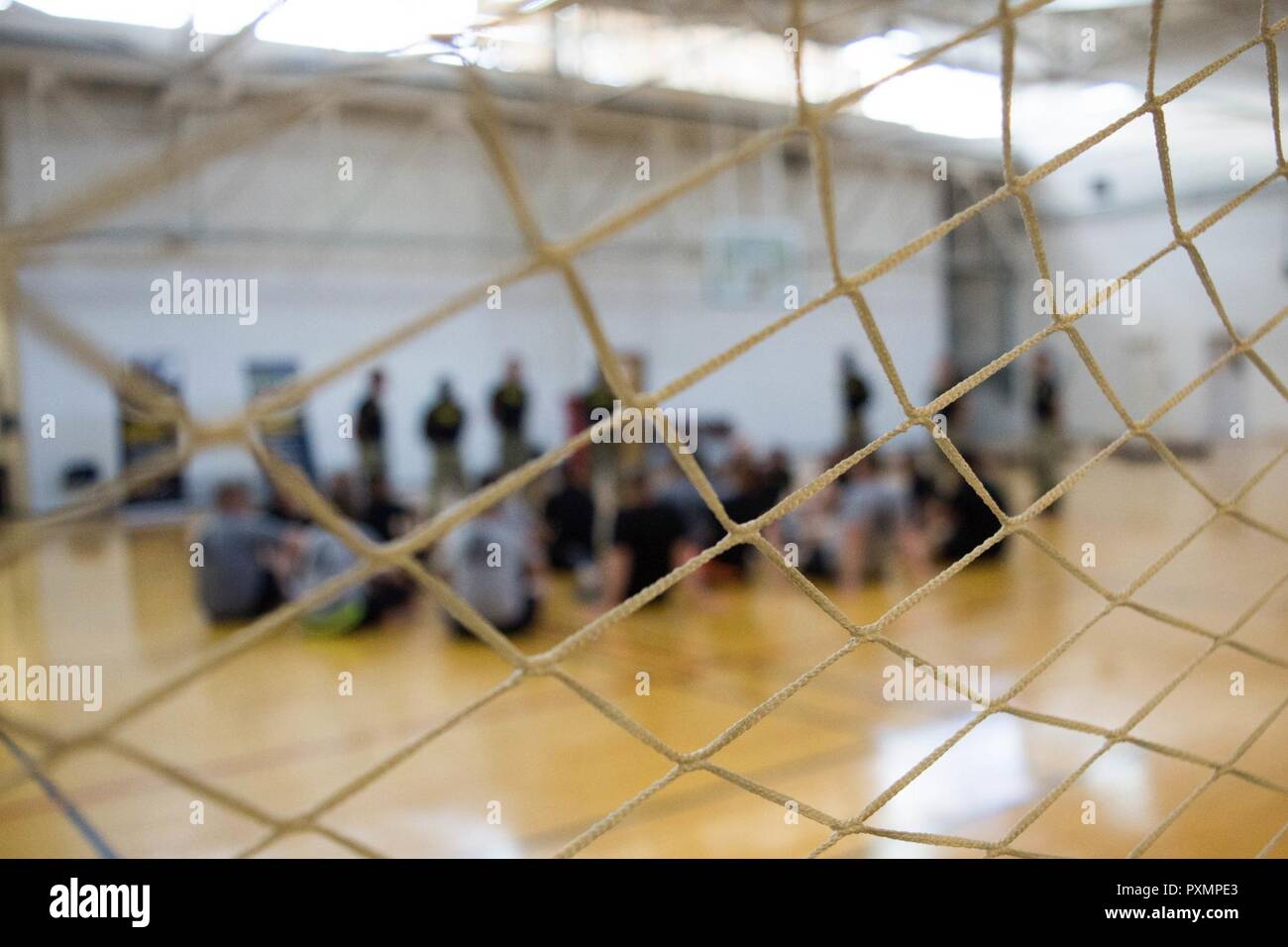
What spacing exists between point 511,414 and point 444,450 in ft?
3.39

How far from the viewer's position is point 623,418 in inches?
48.6

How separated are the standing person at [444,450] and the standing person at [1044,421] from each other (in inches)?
167

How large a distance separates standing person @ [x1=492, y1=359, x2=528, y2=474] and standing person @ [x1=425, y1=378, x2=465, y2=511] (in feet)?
2.09

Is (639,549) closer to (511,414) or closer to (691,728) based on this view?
(691,728)

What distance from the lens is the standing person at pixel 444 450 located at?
754cm

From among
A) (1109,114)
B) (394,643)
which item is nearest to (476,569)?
(394,643)

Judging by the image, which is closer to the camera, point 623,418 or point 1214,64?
point 623,418

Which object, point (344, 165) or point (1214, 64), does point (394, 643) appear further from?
point (344, 165)

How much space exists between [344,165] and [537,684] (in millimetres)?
7481

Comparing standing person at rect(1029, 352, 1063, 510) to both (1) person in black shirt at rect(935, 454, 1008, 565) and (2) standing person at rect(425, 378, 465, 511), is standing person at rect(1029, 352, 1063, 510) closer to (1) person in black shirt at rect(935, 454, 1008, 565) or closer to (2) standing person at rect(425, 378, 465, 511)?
(1) person in black shirt at rect(935, 454, 1008, 565)

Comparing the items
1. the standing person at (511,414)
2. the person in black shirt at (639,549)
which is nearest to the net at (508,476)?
the person in black shirt at (639,549)

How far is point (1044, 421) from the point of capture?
7891 millimetres

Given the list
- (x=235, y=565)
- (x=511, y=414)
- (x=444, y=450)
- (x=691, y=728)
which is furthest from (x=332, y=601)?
(x=511, y=414)

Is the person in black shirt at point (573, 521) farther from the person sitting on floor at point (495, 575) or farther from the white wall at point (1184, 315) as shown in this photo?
the white wall at point (1184, 315)
